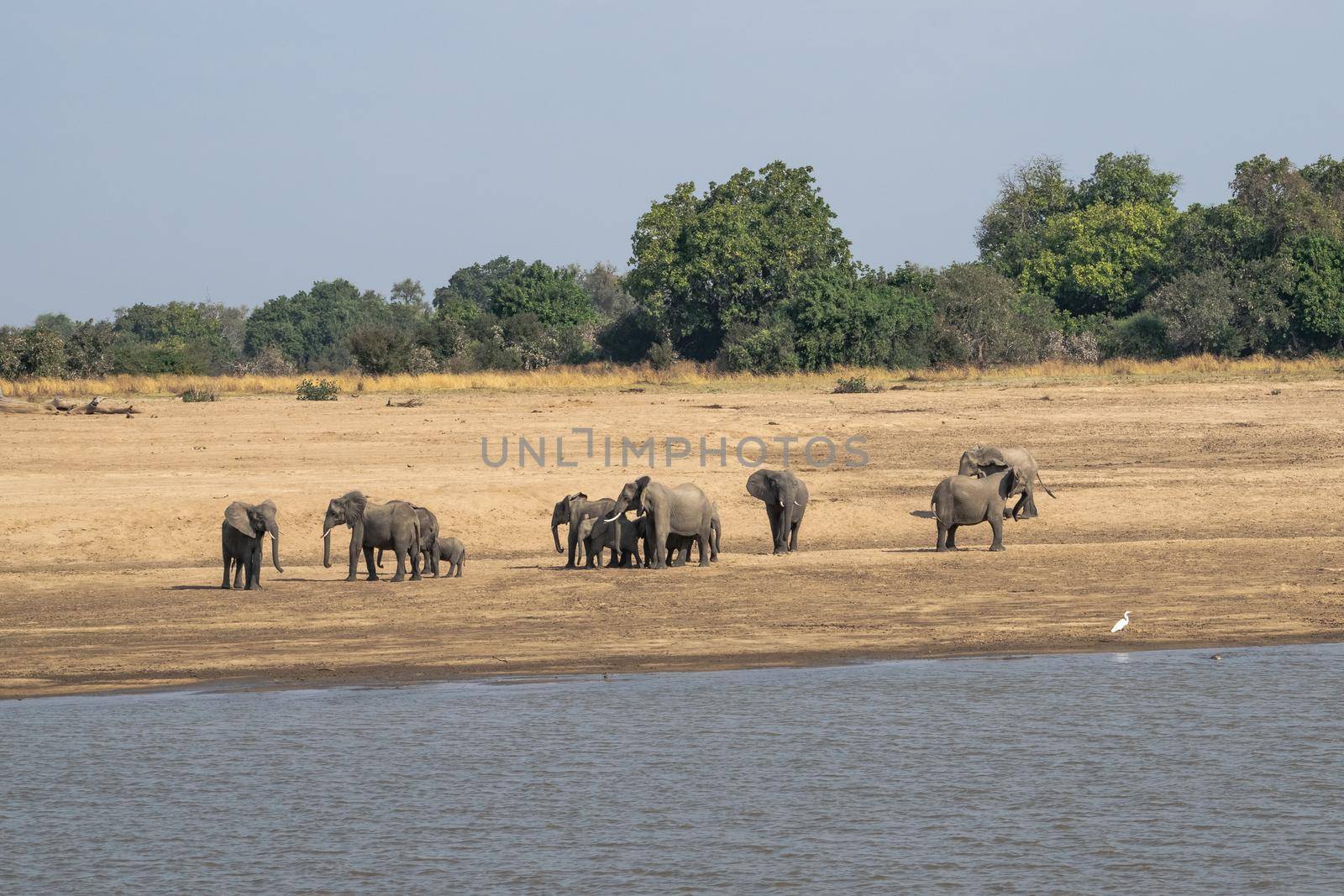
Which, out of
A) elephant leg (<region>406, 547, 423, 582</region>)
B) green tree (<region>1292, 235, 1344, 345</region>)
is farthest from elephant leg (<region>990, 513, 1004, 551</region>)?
green tree (<region>1292, 235, 1344, 345</region>)

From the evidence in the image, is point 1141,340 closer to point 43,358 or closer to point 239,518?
point 43,358

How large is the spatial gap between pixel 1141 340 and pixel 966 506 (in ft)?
119

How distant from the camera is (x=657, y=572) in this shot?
18.2 metres

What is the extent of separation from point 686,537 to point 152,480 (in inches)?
342

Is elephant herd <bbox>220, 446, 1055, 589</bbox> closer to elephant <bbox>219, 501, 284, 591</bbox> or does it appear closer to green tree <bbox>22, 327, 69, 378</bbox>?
elephant <bbox>219, 501, 284, 591</bbox>

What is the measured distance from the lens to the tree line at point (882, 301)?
169 ft

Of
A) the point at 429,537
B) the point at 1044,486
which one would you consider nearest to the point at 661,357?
the point at 1044,486

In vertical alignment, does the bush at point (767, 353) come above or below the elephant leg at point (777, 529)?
above

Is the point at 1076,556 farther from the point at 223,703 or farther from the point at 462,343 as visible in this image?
the point at 462,343

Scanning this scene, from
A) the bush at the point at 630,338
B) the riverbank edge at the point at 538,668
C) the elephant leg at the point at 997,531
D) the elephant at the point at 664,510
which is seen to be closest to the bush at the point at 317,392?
the bush at the point at 630,338

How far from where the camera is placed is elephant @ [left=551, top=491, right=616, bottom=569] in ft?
60.7

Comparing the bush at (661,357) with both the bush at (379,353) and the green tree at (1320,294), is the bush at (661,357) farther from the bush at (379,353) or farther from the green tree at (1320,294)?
the green tree at (1320,294)

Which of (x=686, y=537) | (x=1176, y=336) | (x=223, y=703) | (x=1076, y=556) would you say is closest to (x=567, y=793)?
(x=223, y=703)

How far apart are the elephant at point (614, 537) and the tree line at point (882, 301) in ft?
106
